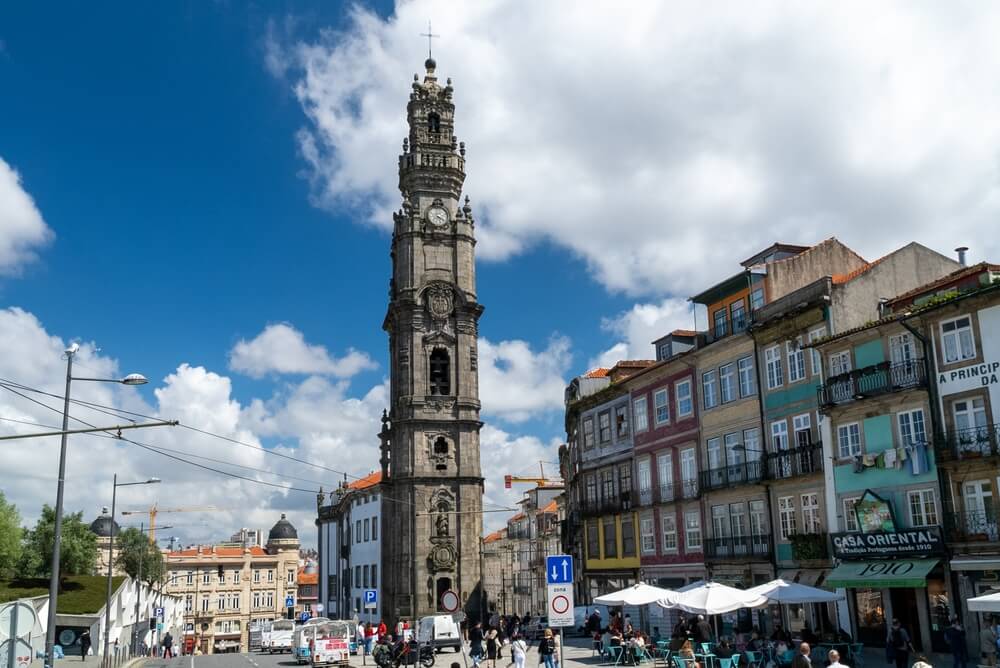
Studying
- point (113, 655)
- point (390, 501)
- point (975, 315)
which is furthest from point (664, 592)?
point (390, 501)

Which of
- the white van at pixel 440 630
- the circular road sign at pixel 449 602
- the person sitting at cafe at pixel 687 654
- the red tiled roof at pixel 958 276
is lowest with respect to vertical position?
the white van at pixel 440 630

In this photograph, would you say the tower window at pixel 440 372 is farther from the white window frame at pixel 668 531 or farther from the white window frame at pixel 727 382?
the white window frame at pixel 727 382

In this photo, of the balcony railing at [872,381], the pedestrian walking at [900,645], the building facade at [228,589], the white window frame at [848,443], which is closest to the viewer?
the pedestrian walking at [900,645]

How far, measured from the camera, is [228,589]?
126m

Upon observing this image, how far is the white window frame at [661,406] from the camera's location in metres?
42.8

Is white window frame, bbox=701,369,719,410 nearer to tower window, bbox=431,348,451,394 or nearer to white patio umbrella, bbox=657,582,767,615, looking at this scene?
white patio umbrella, bbox=657,582,767,615

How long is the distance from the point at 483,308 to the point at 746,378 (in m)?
30.9

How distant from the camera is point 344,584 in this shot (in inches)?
3248

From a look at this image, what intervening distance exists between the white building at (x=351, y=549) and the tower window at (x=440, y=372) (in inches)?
352

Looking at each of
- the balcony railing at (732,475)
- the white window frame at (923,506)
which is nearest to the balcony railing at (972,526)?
the white window frame at (923,506)

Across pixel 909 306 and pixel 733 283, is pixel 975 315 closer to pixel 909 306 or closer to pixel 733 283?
pixel 909 306

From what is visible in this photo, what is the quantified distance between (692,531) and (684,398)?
5621mm

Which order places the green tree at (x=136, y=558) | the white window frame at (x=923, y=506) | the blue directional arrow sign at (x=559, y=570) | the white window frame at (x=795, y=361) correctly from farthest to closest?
the green tree at (x=136, y=558) → the white window frame at (x=795, y=361) → the white window frame at (x=923, y=506) → the blue directional arrow sign at (x=559, y=570)

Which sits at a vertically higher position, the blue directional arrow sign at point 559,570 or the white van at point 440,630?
the blue directional arrow sign at point 559,570
